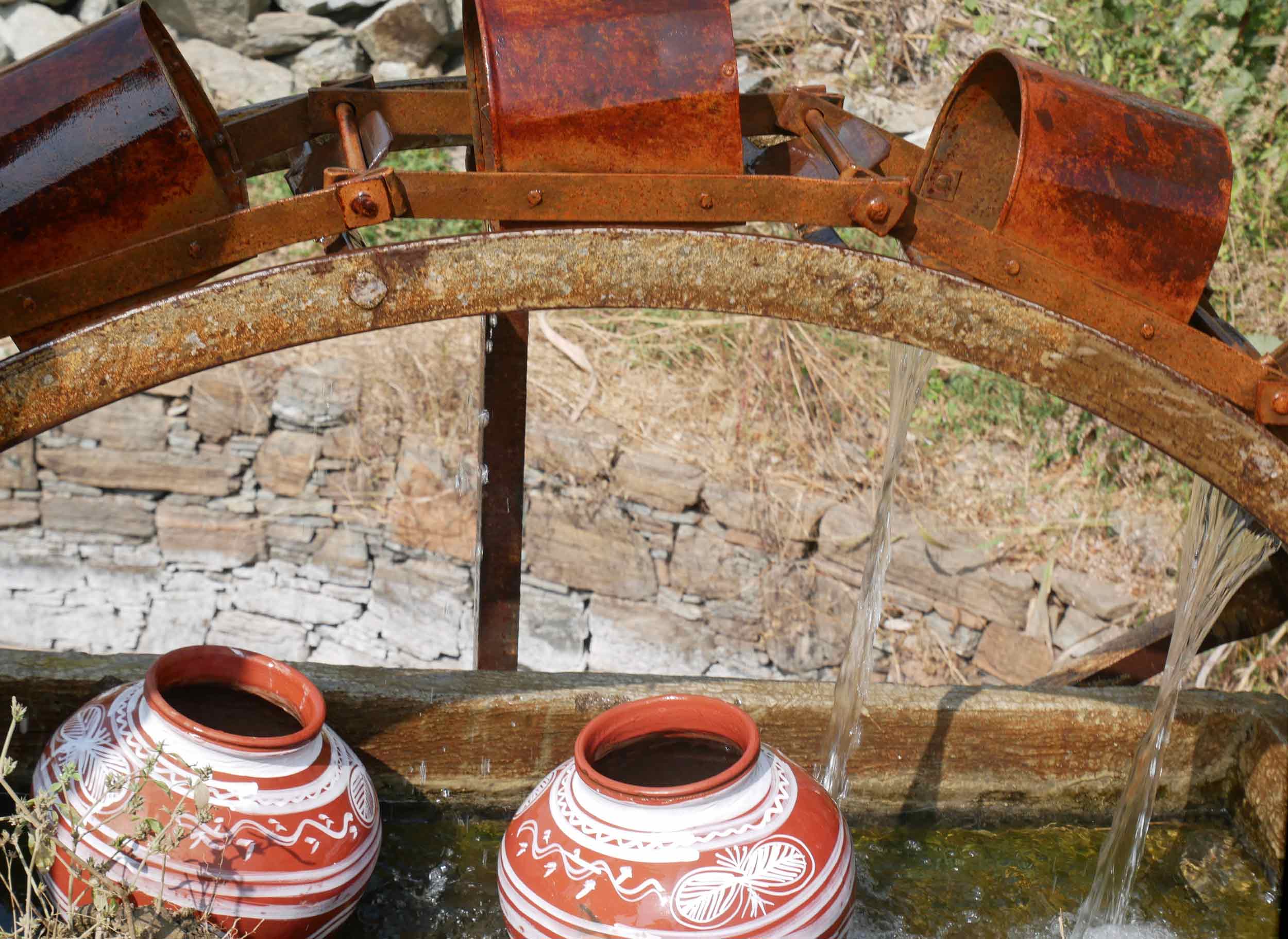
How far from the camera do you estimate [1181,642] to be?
2.00m

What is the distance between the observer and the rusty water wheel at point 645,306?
1.32m

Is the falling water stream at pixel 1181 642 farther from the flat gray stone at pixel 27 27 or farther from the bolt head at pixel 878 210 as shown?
the flat gray stone at pixel 27 27

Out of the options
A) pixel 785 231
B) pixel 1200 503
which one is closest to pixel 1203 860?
pixel 1200 503

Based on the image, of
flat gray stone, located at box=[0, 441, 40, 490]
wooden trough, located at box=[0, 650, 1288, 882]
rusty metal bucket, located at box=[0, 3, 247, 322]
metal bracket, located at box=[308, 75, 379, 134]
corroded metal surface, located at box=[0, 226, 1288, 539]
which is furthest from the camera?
flat gray stone, located at box=[0, 441, 40, 490]

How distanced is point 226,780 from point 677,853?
63 centimetres

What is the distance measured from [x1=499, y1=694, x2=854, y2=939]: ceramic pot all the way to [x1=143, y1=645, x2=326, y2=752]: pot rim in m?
0.35

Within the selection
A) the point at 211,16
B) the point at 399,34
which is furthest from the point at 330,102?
the point at 211,16

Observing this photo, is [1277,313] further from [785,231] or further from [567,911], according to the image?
[567,911]

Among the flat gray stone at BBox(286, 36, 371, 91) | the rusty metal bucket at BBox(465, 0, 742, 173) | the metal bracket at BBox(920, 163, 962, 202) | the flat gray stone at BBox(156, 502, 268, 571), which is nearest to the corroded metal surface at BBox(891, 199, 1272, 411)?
the rusty metal bucket at BBox(465, 0, 742, 173)

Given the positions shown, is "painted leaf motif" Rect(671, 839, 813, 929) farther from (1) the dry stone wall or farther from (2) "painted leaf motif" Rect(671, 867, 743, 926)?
(1) the dry stone wall

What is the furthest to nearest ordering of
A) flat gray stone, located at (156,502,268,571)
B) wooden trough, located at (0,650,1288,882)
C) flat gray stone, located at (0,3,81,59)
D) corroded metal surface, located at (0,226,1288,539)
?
flat gray stone, located at (0,3,81,59) < flat gray stone, located at (156,502,268,571) < wooden trough, located at (0,650,1288,882) < corroded metal surface, located at (0,226,1288,539)

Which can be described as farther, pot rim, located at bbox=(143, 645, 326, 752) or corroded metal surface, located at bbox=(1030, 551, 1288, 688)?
corroded metal surface, located at bbox=(1030, 551, 1288, 688)

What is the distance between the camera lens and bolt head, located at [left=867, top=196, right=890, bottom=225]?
1.48 meters

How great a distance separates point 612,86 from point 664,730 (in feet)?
3.04
